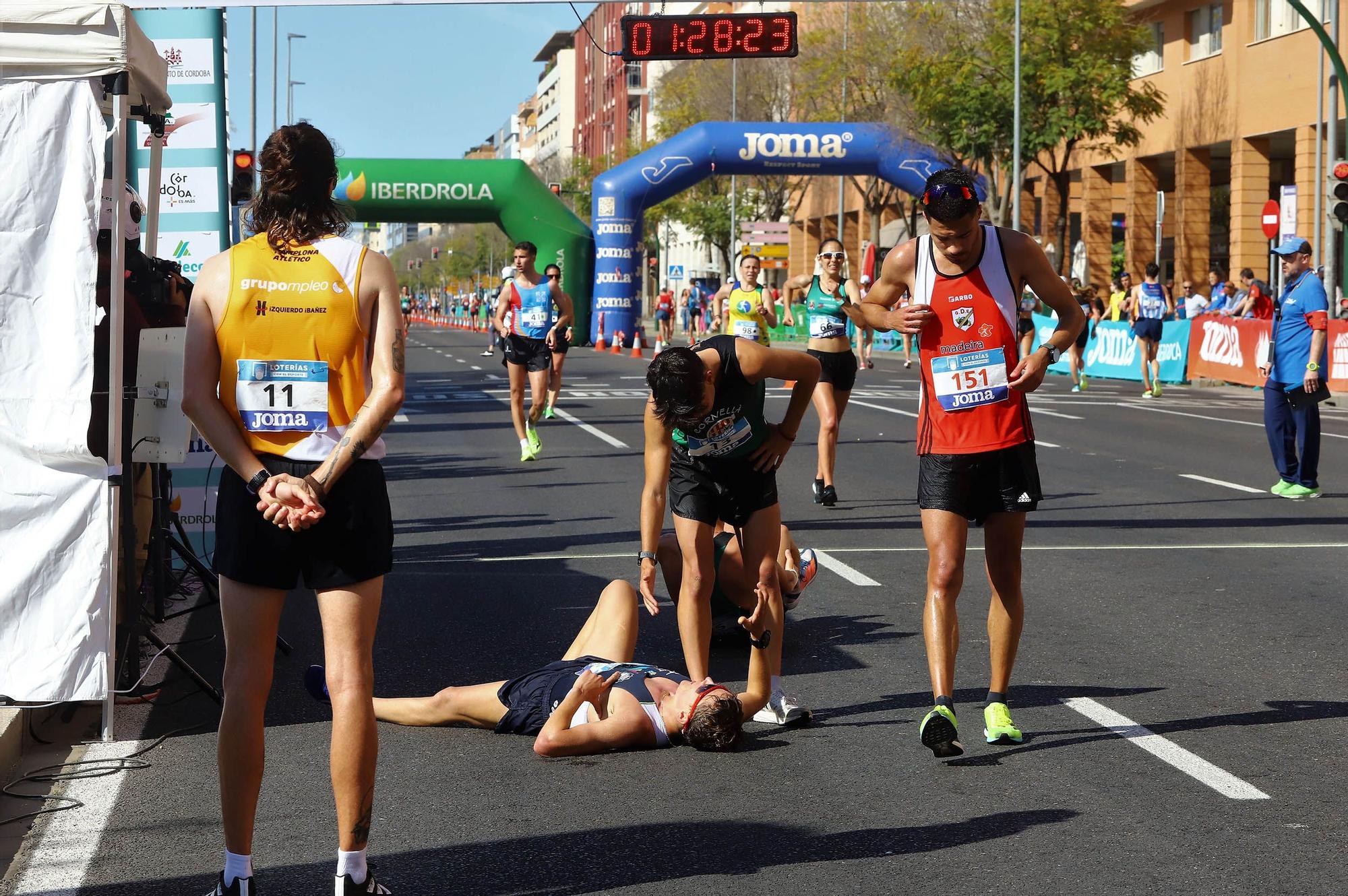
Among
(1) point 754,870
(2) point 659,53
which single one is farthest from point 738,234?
(1) point 754,870

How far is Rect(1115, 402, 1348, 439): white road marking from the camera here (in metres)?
19.0

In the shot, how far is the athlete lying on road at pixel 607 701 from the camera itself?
5.61m

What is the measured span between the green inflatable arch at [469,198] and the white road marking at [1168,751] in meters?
31.4

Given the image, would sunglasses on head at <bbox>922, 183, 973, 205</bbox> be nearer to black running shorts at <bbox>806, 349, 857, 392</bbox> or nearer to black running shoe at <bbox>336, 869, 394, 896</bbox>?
black running shoe at <bbox>336, 869, 394, 896</bbox>

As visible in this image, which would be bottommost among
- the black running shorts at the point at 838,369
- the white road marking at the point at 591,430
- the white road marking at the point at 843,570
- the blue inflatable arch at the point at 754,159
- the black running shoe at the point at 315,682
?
the white road marking at the point at 843,570

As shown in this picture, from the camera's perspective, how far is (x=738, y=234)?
70188 mm

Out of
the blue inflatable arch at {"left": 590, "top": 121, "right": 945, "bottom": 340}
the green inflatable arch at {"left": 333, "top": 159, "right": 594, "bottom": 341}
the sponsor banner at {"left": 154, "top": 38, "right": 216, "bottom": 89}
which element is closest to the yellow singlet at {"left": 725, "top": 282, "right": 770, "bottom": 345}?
the sponsor banner at {"left": 154, "top": 38, "right": 216, "bottom": 89}

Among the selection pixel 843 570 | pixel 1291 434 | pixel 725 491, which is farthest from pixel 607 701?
pixel 1291 434

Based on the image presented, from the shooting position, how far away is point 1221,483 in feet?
47.2

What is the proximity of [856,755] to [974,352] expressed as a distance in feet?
4.74

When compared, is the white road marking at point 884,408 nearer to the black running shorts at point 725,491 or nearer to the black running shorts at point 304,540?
the black running shorts at point 725,491

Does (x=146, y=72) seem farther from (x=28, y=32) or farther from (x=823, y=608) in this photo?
(x=823, y=608)

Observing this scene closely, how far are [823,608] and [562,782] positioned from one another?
10.7 feet

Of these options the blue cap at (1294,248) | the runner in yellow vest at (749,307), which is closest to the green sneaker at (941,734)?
the blue cap at (1294,248)
